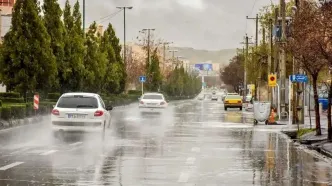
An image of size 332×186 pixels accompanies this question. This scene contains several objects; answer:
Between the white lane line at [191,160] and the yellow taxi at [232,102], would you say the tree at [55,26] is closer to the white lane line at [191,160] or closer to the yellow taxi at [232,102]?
the yellow taxi at [232,102]

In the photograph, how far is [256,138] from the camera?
100ft

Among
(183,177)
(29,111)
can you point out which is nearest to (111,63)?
(29,111)

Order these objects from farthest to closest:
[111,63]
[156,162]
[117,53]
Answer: [117,53] < [111,63] < [156,162]

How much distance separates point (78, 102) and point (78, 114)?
72 cm

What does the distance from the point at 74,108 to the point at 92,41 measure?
158ft

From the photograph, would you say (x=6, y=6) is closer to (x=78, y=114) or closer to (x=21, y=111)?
(x=21, y=111)

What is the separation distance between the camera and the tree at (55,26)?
57.7m

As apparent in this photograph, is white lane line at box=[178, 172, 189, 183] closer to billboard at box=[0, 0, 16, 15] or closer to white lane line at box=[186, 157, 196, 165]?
white lane line at box=[186, 157, 196, 165]

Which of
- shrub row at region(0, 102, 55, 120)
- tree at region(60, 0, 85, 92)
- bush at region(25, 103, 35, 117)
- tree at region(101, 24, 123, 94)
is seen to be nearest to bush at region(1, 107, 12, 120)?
shrub row at region(0, 102, 55, 120)

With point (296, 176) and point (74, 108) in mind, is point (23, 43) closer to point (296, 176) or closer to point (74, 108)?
point (74, 108)

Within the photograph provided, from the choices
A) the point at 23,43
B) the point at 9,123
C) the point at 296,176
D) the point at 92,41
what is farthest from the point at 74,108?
the point at 92,41

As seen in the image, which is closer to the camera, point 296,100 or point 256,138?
point 256,138

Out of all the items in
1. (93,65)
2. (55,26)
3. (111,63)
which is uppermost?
(55,26)

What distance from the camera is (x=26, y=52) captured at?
5081 cm
